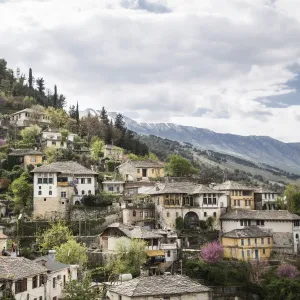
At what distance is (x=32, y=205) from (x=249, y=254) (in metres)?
35.2

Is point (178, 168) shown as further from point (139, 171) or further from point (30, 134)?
point (30, 134)

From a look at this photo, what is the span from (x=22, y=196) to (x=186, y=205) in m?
26.7

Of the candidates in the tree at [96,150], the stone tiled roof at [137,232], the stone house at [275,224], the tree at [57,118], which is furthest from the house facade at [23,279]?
the tree at [57,118]

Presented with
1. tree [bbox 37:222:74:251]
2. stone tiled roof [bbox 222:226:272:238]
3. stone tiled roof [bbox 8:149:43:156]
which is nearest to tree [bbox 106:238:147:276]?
tree [bbox 37:222:74:251]

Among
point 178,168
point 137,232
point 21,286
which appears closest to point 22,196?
point 137,232

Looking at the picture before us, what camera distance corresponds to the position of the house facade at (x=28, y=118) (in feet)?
411

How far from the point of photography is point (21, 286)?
4241 cm

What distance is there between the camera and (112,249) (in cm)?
7212

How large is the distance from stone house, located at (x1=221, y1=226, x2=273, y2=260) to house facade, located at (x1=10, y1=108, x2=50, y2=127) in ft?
212

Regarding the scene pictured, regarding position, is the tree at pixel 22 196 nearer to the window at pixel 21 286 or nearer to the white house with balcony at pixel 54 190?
the white house with balcony at pixel 54 190

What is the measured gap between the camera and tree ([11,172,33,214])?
85400 mm

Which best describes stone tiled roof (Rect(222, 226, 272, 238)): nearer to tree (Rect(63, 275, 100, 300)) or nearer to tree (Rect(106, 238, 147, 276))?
tree (Rect(106, 238, 147, 276))

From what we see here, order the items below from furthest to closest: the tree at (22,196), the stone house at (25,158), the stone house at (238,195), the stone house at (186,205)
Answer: the stone house at (25,158), the stone house at (238,195), the tree at (22,196), the stone house at (186,205)

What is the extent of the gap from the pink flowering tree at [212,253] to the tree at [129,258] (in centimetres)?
968
